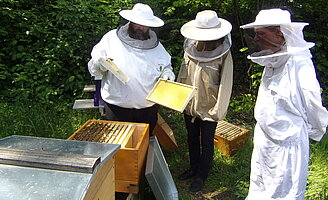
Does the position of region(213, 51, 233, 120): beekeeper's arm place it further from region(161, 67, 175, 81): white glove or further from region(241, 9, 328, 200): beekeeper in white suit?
region(241, 9, 328, 200): beekeeper in white suit

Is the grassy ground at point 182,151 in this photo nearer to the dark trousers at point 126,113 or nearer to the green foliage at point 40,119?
the green foliage at point 40,119

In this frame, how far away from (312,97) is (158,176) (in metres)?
1.37

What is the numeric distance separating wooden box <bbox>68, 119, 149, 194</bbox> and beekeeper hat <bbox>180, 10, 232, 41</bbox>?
977mm

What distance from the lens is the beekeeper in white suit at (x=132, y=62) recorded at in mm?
2707

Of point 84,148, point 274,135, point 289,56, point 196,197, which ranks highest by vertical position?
point 289,56

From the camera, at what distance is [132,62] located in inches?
107

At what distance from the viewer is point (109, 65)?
101 inches

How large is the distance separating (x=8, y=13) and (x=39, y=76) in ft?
4.04

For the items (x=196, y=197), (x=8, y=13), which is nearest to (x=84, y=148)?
(x=196, y=197)

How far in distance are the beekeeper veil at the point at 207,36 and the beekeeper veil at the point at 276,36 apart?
65cm

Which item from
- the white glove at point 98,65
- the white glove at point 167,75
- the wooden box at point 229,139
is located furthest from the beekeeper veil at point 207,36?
the wooden box at point 229,139

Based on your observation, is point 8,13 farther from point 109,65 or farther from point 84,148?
point 84,148

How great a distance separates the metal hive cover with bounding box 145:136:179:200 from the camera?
2334mm

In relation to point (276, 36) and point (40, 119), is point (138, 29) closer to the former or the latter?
point (276, 36)
